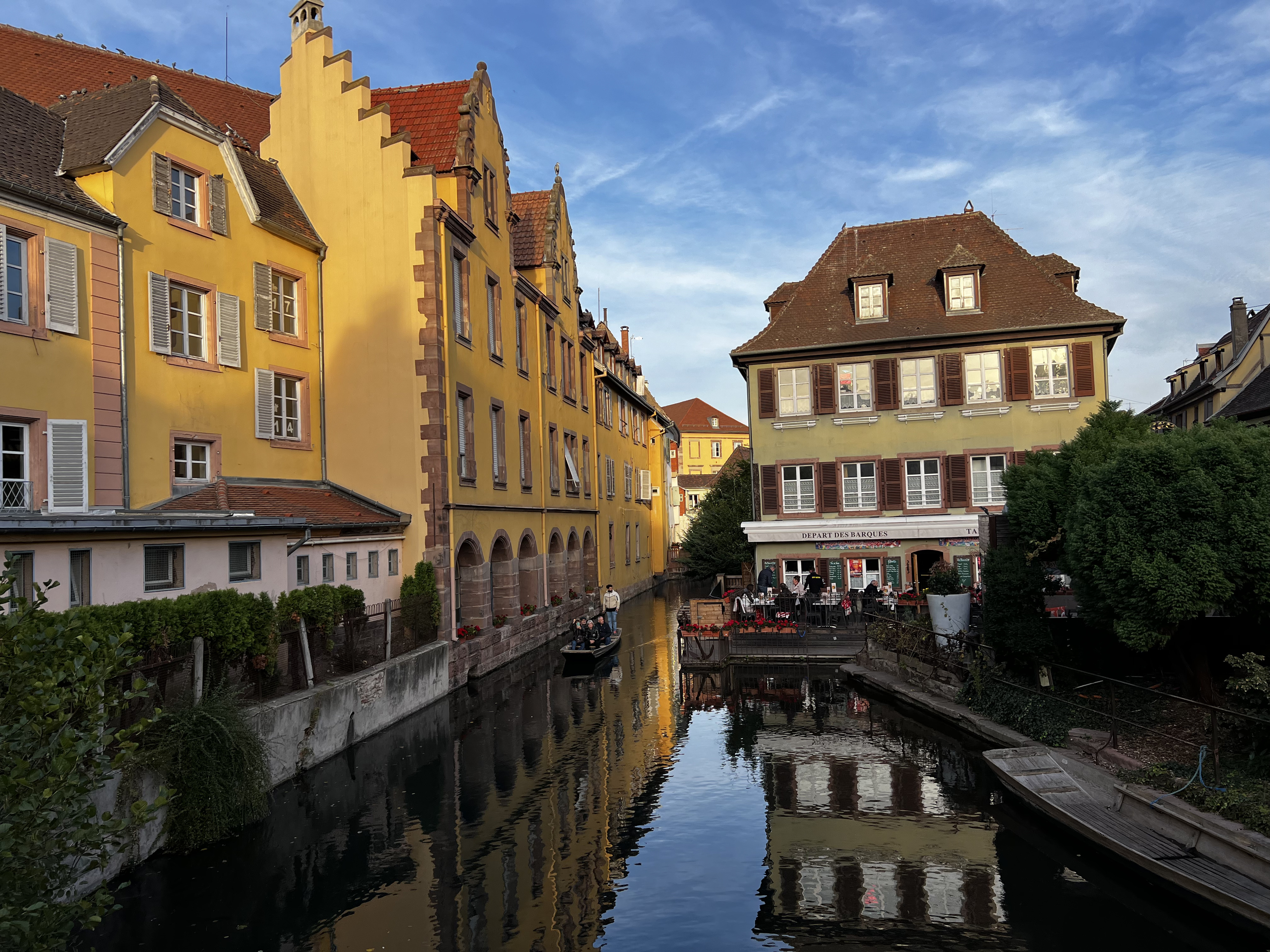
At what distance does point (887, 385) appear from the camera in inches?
1241

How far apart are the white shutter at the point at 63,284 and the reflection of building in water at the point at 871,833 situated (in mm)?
14045

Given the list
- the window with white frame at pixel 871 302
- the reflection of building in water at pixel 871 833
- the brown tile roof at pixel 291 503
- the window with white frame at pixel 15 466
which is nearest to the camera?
the reflection of building in water at pixel 871 833

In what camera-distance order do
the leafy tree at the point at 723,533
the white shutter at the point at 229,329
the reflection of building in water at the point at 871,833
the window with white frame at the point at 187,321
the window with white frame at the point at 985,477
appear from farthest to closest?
the leafy tree at the point at 723,533 → the window with white frame at the point at 985,477 → the white shutter at the point at 229,329 → the window with white frame at the point at 187,321 → the reflection of building in water at the point at 871,833

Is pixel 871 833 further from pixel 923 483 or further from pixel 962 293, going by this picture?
pixel 962 293

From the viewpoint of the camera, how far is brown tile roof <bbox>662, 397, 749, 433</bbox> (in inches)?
4257

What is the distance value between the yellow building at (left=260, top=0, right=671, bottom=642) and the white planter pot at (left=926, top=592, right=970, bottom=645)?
1114 cm

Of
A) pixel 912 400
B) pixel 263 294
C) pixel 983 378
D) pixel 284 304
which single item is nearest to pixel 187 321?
pixel 263 294

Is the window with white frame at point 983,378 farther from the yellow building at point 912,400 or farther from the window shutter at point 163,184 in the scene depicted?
the window shutter at point 163,184

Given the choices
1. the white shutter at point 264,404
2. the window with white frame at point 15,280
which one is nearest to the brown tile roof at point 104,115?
the window with white frame at point 15,280

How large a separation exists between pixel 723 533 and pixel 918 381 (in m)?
12.0

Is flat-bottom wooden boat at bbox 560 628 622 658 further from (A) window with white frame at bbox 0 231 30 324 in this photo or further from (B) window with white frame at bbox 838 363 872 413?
(A) window with white frame at bbox 0 231 30 324

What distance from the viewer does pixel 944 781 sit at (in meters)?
14.4

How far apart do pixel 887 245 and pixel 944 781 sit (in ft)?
78.2

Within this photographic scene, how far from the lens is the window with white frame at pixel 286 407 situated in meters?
22.4
